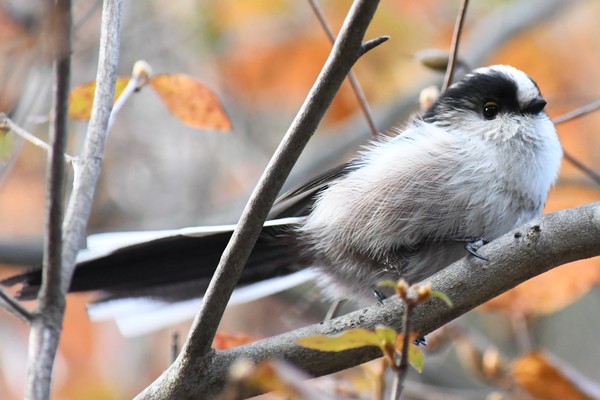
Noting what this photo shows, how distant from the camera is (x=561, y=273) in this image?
10.0ft

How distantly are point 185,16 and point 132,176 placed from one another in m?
1.15

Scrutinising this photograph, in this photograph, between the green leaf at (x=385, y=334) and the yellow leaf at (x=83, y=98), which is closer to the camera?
the green leaf at (x=385, y=334)

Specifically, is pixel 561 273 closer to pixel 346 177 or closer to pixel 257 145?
pixel 346 177

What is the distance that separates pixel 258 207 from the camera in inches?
68.4

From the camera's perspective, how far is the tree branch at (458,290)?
1842 mm

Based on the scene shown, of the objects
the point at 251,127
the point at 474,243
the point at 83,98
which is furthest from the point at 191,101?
the point at 251,127

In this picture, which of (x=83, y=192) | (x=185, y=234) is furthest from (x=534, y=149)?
(x=83, y=192)

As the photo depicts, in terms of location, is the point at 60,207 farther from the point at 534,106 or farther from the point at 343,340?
the point at 534,106

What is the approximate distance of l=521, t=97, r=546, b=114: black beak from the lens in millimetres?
2652

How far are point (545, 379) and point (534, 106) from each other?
0.85 m

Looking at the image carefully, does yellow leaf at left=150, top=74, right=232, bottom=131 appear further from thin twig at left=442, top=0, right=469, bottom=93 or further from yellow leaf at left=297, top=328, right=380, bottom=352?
yellow leaf at left=297, top=328, right=380, bottom=352

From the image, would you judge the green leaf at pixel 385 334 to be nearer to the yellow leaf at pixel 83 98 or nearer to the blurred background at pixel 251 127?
the yellow leaf at pixel 83 98

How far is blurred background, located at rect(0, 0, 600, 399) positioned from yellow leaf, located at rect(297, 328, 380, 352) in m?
2.71

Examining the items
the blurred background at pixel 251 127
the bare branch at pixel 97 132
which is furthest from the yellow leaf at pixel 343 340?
the blurred background at pixel 251 127
